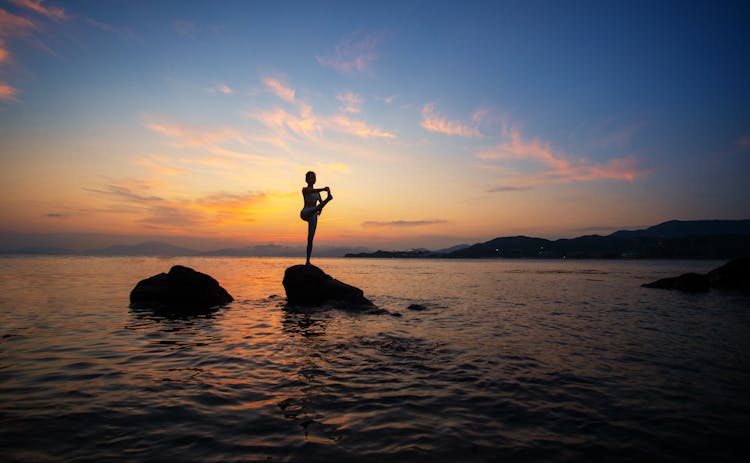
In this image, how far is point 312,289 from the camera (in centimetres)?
2031

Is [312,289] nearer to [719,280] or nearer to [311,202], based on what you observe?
[311,202]

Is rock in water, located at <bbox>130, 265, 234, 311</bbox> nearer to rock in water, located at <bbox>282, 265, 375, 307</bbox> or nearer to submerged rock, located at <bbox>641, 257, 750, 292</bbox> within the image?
rock in water, located at <bbox>282, 265, 375, 307</bbox>

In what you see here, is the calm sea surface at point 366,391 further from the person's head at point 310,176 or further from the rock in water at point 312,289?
Answer: the person's head at point 310,176

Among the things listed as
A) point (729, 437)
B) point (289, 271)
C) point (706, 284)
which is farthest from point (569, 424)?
point (706, 284)

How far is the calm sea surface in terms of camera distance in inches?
185

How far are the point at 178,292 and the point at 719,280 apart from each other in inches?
1791

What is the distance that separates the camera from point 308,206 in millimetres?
18266

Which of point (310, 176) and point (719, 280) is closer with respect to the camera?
point (310, 176)

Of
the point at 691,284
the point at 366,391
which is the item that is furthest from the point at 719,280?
the point at 366,391

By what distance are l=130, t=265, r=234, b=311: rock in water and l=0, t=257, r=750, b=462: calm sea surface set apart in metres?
4.89

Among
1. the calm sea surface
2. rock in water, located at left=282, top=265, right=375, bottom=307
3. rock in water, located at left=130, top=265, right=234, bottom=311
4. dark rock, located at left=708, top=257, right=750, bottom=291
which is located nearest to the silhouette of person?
rock in water, located at left=282, top=265, right=375, bottom=307

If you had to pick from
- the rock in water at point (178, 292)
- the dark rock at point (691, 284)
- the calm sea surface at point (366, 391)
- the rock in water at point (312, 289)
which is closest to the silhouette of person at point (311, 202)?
the rock in water at point (312, 289)

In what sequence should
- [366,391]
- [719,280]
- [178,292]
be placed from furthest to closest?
1. [719,280]
2. [178,292]
3. [366,391]

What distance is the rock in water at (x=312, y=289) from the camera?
20016 mm
